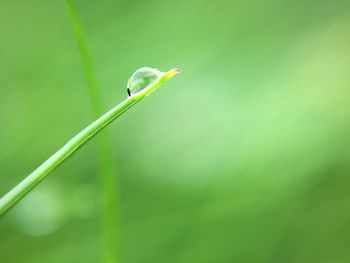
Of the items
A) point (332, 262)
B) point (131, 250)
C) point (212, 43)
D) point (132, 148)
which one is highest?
point (212, 43)

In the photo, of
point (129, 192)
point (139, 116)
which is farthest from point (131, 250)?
point (139, 116)

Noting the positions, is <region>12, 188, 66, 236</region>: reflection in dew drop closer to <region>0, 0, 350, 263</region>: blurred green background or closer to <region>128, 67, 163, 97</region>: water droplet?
<region>0, 0, 350, 263</region>: blurred green background

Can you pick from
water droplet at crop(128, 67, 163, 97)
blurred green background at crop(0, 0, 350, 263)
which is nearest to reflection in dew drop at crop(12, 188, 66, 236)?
blurred green background at crop(0, 0, 350, 263)

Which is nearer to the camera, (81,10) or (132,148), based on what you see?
(132,148)

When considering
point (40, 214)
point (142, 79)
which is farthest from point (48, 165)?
point (40, 214)

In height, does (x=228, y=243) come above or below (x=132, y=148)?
below

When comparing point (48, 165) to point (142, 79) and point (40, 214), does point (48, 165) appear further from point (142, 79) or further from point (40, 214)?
point (40, 214)

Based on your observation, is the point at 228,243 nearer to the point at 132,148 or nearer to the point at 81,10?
the point at 132,148

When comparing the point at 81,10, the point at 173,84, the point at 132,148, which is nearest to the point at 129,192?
the point at 132,148
